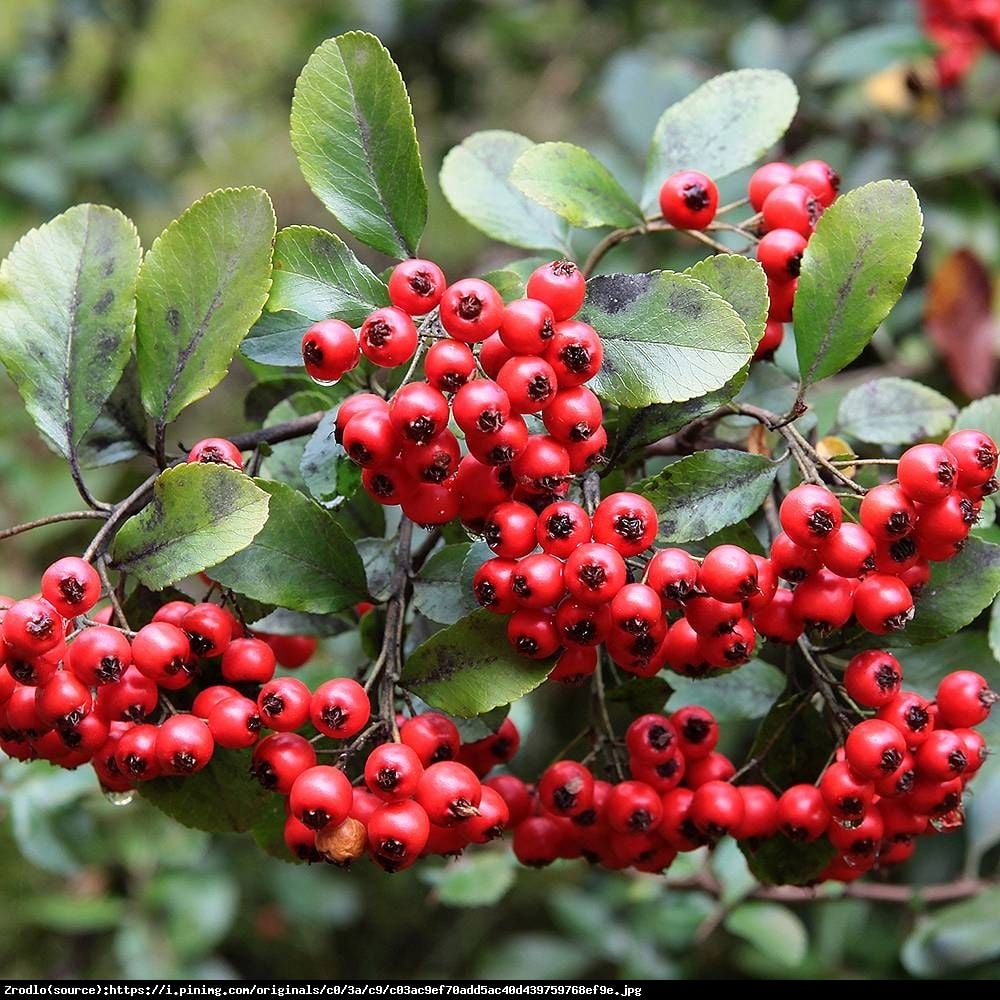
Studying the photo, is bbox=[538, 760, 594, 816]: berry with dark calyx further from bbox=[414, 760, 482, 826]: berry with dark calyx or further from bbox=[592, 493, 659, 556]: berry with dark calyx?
bbox=[592, 493, 659, 556]: berry with dark calyx

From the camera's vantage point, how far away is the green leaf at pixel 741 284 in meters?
0.93

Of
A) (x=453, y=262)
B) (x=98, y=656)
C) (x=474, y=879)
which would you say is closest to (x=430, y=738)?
(x=98, y=656)

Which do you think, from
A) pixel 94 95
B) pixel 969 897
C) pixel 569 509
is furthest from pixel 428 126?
pixel 569 509

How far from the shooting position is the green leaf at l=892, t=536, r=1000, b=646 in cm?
95

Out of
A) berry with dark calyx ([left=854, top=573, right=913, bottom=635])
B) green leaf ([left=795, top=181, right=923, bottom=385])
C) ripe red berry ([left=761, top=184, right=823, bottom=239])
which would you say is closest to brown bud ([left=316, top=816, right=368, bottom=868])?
berry with dark calyx ([left=854, top=573, right=913, bottom=635])

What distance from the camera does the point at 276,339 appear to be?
1023 millimetres

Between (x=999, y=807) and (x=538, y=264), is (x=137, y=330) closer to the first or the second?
(x=538, y=264)

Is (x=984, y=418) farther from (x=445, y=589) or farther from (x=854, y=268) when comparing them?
(x=445, y=589)

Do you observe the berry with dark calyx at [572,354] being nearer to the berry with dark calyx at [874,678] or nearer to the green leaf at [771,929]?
the berry with dark calyx at [874,678]

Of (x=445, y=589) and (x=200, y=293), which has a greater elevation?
(x=200, y=293)

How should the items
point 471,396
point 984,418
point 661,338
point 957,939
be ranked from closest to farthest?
point 471,396
point 661,338
point 984,418
point 957,939

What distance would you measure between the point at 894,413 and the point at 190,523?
2.46 ft

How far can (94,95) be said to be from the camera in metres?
3.19

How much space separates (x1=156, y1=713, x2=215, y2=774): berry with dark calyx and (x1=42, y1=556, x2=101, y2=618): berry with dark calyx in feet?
0.39
